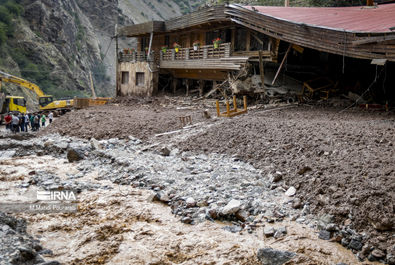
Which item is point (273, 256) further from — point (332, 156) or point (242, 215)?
point (332, 156)


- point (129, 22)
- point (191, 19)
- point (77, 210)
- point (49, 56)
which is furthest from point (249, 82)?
point (129, 22)

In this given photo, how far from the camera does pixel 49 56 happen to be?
161ft

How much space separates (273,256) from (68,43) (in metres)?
56.6

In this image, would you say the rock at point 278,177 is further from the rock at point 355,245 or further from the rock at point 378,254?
the rock at point 378,254

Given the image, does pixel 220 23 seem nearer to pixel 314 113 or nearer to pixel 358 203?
pixel 314 113

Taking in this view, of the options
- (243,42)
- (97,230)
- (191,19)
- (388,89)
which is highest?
(191,19)

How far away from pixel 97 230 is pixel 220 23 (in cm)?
1805

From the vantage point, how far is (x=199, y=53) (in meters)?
23.1

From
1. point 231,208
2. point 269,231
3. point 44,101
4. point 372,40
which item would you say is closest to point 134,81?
point 44,101

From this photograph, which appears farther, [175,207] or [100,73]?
[100,73]

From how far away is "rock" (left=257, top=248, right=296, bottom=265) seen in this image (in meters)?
5.54

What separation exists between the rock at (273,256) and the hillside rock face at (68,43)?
1222 inches

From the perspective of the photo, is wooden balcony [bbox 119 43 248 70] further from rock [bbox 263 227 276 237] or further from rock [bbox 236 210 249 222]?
rock [bbox 263 227 276 237]

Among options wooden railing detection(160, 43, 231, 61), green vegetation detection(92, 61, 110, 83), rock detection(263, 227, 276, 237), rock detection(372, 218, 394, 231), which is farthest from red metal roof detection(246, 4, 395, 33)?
green vegetation detection(92, 61, 110, 83)
